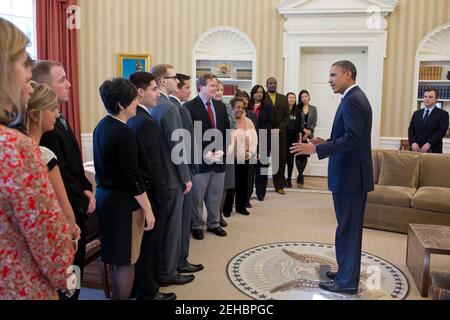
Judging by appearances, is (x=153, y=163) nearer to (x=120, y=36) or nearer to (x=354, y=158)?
(x=354, y=158)

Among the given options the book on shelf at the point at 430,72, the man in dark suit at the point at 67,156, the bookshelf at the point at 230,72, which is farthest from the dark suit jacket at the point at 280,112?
the man in dark suit at the point at 67,156

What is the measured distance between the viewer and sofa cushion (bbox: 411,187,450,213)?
409 cm

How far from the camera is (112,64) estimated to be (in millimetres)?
7035

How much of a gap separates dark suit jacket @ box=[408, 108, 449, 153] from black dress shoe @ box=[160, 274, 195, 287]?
12.8 ft

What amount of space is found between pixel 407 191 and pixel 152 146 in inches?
125

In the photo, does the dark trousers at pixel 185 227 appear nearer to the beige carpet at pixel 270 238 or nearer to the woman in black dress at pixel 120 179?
the beige carpet at pixel 270 238

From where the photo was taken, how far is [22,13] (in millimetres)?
5867

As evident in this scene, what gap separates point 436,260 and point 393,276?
0.64 meters

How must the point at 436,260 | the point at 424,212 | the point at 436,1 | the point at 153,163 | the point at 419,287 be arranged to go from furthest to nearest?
the point at 436,1, the point at 424,212, the point at 436,260, the point at 419,287, the point at 153,163

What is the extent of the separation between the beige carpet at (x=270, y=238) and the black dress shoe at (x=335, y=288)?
39 cm

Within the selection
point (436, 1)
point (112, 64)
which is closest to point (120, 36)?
point (112, 64)

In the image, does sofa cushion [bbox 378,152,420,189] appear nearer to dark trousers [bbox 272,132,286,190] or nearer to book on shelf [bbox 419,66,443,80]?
dark trousers [bbox 272,132,286,190]

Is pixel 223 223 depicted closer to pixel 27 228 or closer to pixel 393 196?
pixel 393 196

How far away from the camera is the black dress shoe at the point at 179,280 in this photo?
296cm
